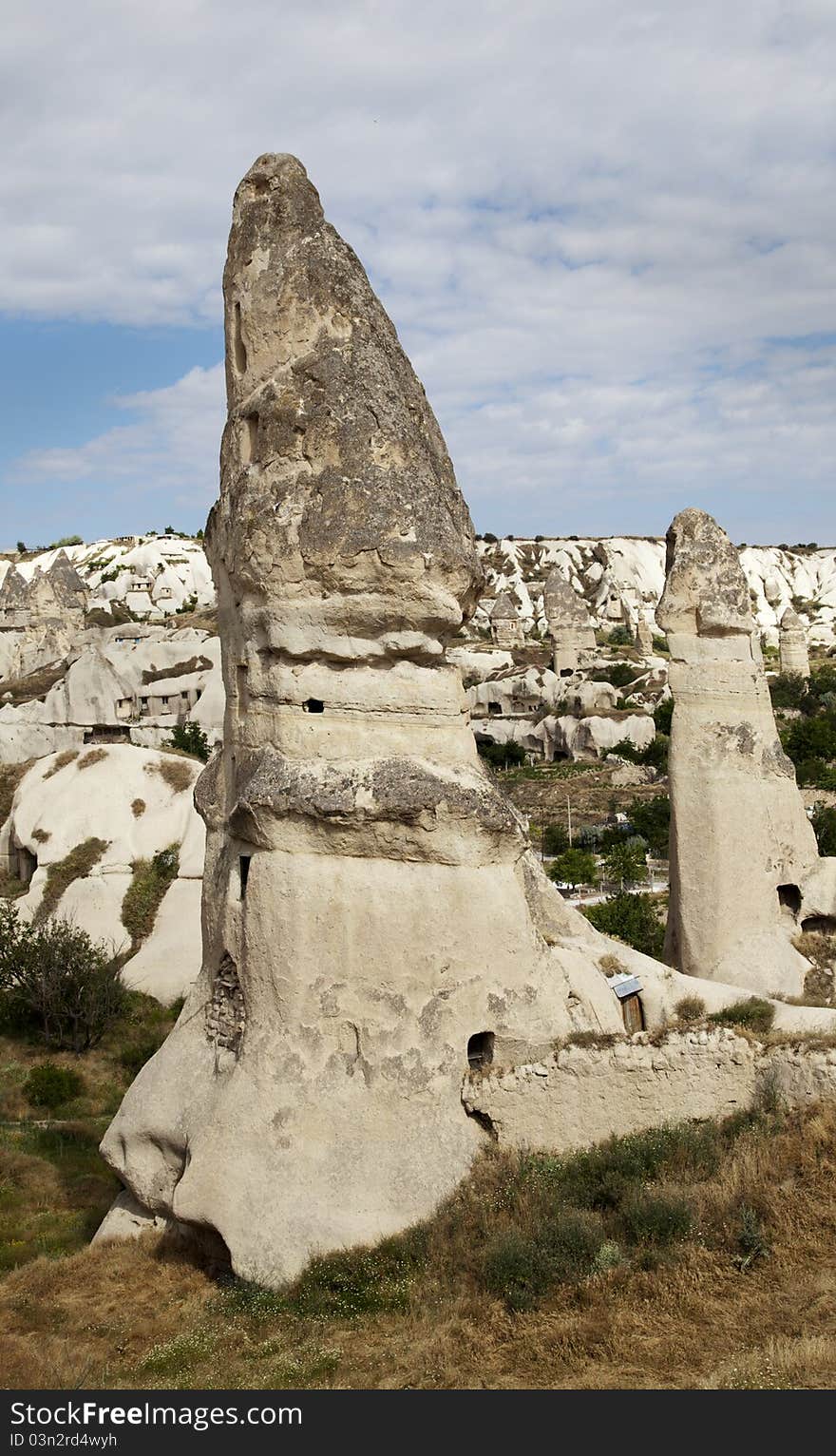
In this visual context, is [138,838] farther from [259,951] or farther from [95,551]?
[95,551]

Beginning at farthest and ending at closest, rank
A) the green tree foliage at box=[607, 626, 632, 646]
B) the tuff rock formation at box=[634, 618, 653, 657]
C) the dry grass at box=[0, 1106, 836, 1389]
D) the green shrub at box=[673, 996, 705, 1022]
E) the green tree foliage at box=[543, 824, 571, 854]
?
1. the green tree foliage at box=[607, 626, 632, 646]
2. the tuff rock formation at box=[634, 618, 653, 657]
3. the green tree foliage at box=[543, 824, 571, 854]
4. the green shrub at box=[673, 996, 705, 1022]
5. the dry grass at box=[0, 1106, 836, 1389]

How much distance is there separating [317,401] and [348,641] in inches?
66.7

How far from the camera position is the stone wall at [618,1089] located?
7797mm

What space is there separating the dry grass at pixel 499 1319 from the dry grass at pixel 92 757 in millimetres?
15292

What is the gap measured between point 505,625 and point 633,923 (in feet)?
158

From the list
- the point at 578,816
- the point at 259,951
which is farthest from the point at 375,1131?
the point at 578,816

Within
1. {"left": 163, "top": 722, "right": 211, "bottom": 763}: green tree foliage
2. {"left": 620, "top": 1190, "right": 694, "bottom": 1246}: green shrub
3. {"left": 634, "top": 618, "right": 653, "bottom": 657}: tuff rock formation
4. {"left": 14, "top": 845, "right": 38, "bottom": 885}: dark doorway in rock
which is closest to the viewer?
{"left": 620, "top": 1190, "right": 694, "bottom": 1246}: green shrub

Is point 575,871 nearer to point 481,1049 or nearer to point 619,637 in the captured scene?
point 481,1049

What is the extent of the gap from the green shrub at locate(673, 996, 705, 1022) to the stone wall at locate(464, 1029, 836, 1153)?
169 cm

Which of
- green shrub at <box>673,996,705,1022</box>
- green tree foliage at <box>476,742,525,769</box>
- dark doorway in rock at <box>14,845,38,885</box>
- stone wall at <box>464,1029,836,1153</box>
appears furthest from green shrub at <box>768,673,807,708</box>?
stone wall at <box>464,1029,836,1153</box>

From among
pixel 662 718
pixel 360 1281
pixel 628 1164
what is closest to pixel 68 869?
pixel 360 1281

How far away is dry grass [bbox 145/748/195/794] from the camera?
2233 centimetres

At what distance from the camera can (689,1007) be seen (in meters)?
9.59

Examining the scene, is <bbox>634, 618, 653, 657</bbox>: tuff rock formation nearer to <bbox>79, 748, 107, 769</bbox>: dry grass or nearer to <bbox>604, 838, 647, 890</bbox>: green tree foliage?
<bbox>604, 838, 647, 890</bbox>: green tree foliage
